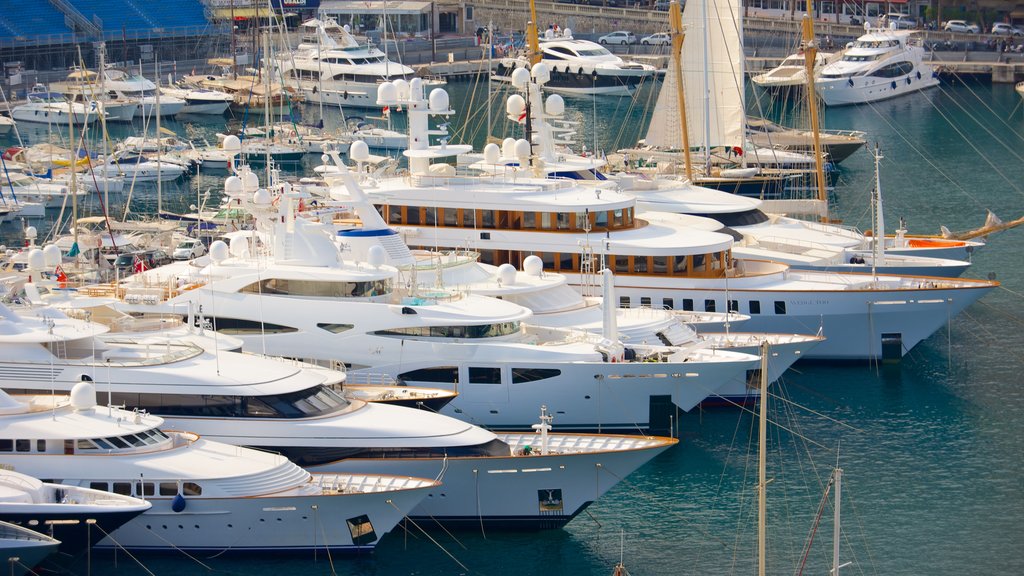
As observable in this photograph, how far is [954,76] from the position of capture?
103 metres

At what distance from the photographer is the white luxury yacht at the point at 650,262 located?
44.6 m

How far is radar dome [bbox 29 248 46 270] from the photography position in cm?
3712

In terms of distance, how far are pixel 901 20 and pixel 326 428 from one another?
8511 cm

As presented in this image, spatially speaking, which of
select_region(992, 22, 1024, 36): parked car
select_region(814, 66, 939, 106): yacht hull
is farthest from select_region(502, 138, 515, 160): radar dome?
select_region(992, 22, 1024, 36): parked car

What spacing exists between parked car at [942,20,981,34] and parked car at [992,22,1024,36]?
113 centimetres

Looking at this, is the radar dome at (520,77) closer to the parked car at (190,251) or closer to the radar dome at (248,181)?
the radar dome at (248,181)

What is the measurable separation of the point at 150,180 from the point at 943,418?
134ft

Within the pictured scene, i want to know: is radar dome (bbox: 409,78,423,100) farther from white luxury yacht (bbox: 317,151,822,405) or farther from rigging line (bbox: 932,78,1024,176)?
rigging line (bbox: 932,78,1024,176)

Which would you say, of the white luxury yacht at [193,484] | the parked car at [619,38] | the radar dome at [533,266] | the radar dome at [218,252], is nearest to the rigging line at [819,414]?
the radar dome at [533,266]

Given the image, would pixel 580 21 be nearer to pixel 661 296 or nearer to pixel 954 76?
pixel 954 76

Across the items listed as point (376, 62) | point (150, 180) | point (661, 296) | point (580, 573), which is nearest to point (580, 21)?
point (376, 62)

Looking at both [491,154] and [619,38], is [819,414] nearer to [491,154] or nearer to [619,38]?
[491,154]

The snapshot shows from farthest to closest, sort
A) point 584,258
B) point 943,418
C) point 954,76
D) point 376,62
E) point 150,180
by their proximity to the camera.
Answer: point 954,76, point 376,62, point 150,180, point 584,258, point 943,418

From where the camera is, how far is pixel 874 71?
95812 mm
